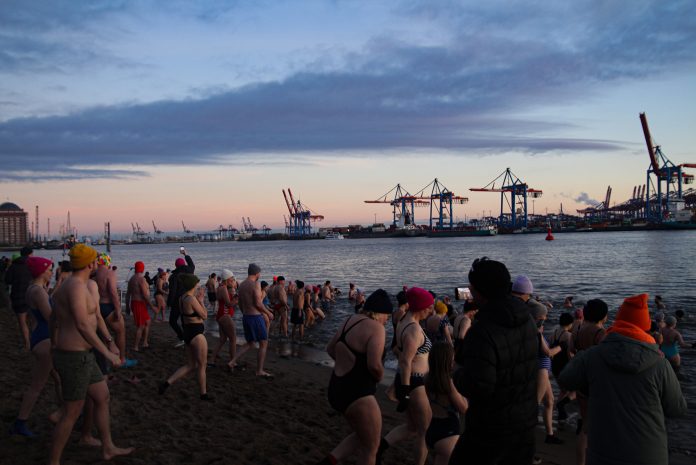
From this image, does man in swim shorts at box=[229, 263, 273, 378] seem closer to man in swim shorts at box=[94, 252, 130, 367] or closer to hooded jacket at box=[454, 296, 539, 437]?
man in swim shorts at box=[94, 252, 130, 367]

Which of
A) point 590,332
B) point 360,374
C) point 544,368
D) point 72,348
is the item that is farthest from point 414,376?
point 72,348

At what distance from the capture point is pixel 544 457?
19.3 ft

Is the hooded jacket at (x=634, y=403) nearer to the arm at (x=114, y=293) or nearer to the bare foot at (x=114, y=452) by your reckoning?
the bare foot at (x=114, y=452)

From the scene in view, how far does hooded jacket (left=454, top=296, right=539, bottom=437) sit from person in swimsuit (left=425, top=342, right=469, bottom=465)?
0.91m

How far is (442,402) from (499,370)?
4.17 feet

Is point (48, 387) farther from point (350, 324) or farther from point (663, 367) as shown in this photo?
point (663, 367)

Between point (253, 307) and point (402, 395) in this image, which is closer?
point (402, 395)

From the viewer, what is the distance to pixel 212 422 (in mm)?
5828

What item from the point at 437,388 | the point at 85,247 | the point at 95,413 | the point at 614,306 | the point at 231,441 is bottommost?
the point at 614,306

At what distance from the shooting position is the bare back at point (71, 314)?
397 centimetres

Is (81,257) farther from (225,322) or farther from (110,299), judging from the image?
(225,322)

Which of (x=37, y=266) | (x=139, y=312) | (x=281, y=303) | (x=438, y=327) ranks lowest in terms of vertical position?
(x=281, y=303)

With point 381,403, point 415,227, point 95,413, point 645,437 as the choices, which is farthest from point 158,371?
point 415,227

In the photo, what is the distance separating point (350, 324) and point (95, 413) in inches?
93.0
